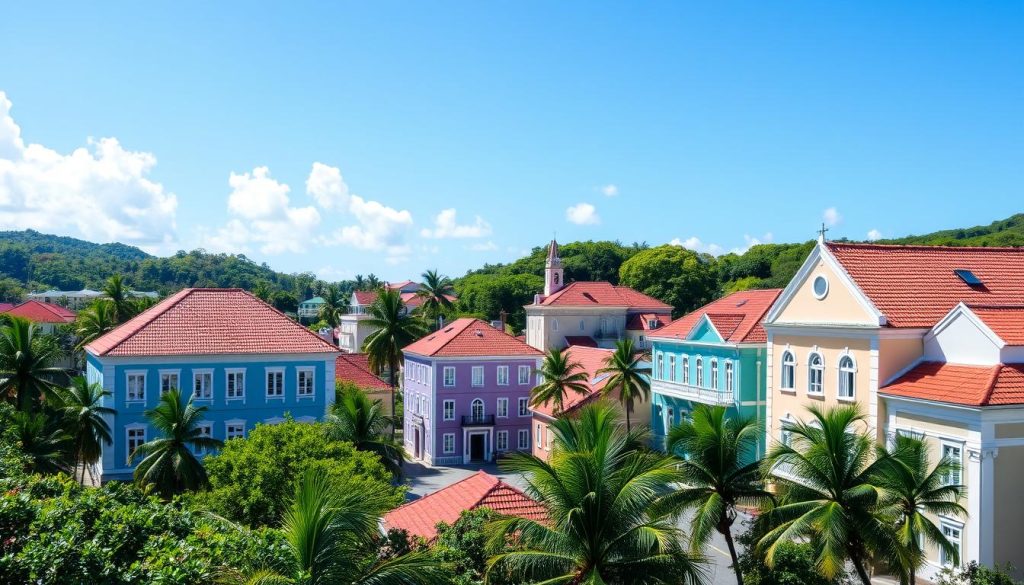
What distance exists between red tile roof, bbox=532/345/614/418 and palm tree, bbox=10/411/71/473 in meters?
20.7

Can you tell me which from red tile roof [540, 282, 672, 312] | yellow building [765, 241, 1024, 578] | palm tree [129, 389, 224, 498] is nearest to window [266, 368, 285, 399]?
palm tree [129, 389, 224, 498]

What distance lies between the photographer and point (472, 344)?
46625mm

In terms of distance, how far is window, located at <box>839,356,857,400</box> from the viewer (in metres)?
26.0

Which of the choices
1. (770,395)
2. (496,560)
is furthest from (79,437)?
(770,395)

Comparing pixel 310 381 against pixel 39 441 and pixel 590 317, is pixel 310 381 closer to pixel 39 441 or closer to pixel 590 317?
pixel 39 441

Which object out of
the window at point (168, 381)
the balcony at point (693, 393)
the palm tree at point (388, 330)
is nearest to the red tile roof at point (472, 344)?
the palm tree at point (388, 330)

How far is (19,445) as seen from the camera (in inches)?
851

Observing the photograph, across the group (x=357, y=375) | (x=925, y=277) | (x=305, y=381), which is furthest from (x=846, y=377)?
(x=357, y=375)

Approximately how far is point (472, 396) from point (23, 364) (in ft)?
76.4

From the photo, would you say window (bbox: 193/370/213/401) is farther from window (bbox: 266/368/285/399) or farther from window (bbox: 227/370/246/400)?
window (bbox: 266/368/285/399)

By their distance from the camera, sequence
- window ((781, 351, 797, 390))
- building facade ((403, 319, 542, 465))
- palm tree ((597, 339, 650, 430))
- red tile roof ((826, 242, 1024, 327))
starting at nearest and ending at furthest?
red tile roof ((826, 242, 1024, 327)) < window ((781, 351, 797, 390)) < palm tree ((597, 339, 650, 430)) < building facade ((403, 319, 542, 465))

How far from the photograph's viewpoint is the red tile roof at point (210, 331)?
3153 cm

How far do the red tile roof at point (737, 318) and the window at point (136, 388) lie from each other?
23326 millimetres

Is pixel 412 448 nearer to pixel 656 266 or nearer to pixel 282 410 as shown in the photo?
pixel 282 410
